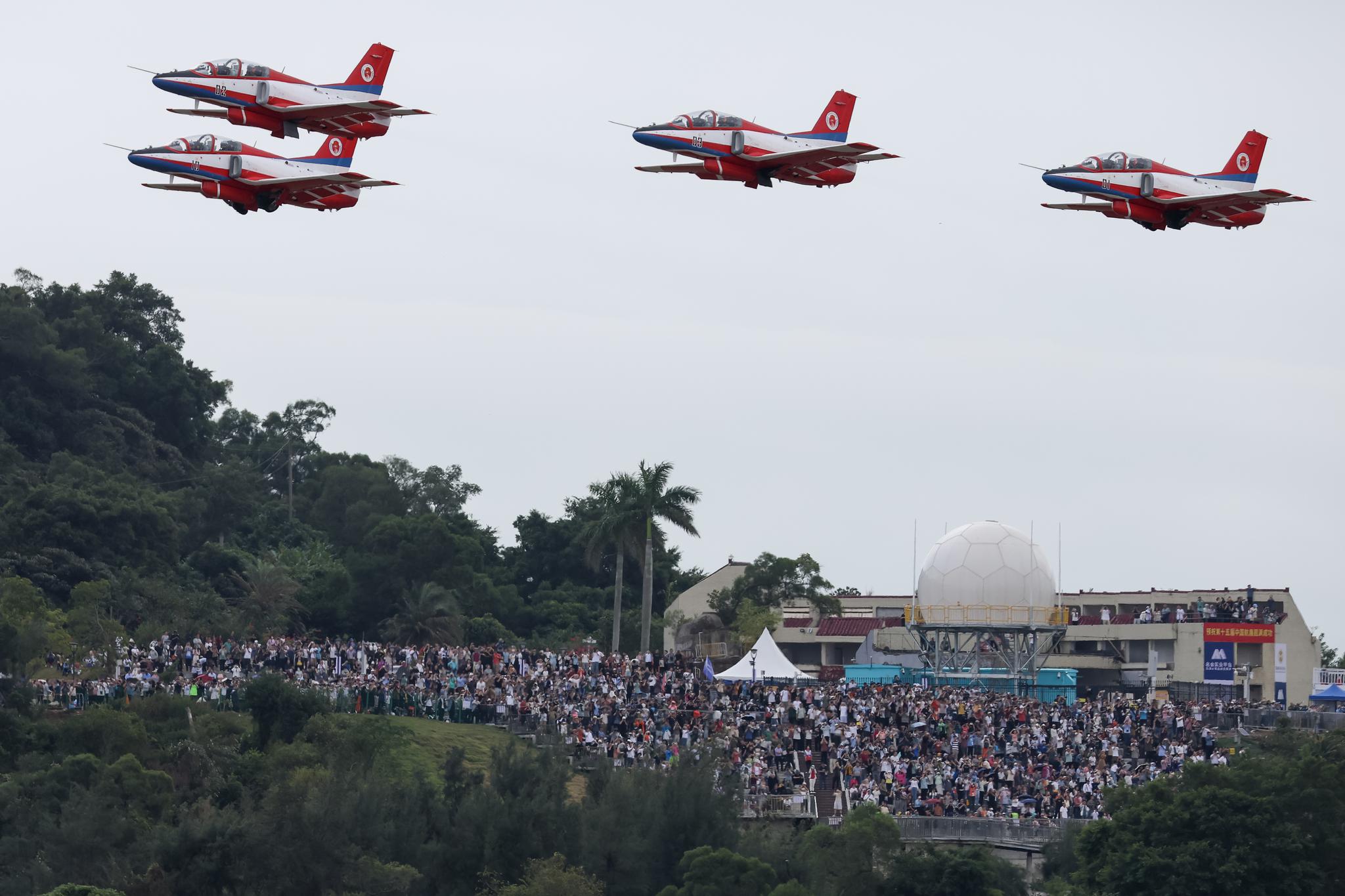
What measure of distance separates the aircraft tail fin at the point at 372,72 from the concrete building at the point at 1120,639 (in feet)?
170

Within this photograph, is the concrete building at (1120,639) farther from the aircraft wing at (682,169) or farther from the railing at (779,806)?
the aircraft wing at (682,169)

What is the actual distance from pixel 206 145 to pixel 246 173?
163cm

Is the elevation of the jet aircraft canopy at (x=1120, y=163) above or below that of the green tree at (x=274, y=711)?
above

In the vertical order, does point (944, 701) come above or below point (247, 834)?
above

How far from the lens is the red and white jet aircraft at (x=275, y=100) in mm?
60969

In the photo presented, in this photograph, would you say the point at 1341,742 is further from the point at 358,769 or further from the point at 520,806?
the point at 358,769

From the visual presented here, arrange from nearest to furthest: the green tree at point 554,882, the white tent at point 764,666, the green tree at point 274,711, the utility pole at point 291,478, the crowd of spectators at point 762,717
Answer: the green tree at point 554,882, the crowd of spectators at point 762,717, the green tree at point 274,711, the white tent at point 764,666, the utility pole at point 291,478

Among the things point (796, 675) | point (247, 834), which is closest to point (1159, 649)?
point (796, 675)

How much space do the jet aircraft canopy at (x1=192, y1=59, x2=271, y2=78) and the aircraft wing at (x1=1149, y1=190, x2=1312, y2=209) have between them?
2804 cm

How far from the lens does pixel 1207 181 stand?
63.5 meters

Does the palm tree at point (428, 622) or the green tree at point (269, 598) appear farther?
the palm tree at point (428, 622)

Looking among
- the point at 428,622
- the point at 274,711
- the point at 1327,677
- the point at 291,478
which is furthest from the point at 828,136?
the point at 291,478

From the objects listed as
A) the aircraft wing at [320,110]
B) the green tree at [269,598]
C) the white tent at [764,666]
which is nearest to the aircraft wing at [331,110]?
the aircraft wing at [320,110]

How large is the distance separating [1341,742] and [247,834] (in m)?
38.4
